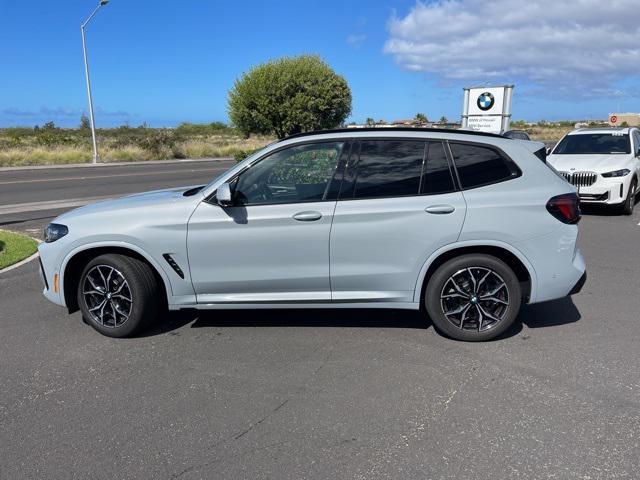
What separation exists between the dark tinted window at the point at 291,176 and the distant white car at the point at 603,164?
786cm

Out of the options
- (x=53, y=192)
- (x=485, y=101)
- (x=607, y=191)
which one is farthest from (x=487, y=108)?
(x=53, y=192)

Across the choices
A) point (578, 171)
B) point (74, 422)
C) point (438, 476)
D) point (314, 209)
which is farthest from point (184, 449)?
point (578, 171)

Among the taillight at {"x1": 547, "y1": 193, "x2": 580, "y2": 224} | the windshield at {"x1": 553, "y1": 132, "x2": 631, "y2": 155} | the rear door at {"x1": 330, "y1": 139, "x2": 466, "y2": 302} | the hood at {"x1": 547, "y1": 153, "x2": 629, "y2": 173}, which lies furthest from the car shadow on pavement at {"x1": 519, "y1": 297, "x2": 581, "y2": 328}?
the windshield at {"x1": 553, "y1": 132, "x2": 631, "y2": 155}

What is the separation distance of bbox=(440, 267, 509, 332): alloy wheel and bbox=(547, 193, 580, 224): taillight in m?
0.69

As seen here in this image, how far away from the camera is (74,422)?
337 cm

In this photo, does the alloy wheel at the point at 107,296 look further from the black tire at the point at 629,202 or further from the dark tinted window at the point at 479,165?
the black tire at the point at 629,202

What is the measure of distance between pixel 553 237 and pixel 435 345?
131 cm

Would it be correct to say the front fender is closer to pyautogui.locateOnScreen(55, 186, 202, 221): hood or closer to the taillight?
pyautogui.locateOnScreen(55, 186, 202, 221): hood

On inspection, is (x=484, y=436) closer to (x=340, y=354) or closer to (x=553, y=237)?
(x=340, y=354)

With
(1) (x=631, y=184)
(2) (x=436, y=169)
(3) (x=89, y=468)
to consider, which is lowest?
(3) (x=89, y=468)

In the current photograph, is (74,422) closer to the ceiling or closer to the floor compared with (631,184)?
closer to the floor

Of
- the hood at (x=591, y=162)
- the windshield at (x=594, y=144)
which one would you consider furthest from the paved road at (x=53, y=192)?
the windshield at (x=594, y=144)

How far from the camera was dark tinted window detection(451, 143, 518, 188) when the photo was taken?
441 centimetres

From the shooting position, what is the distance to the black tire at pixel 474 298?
436 cm
